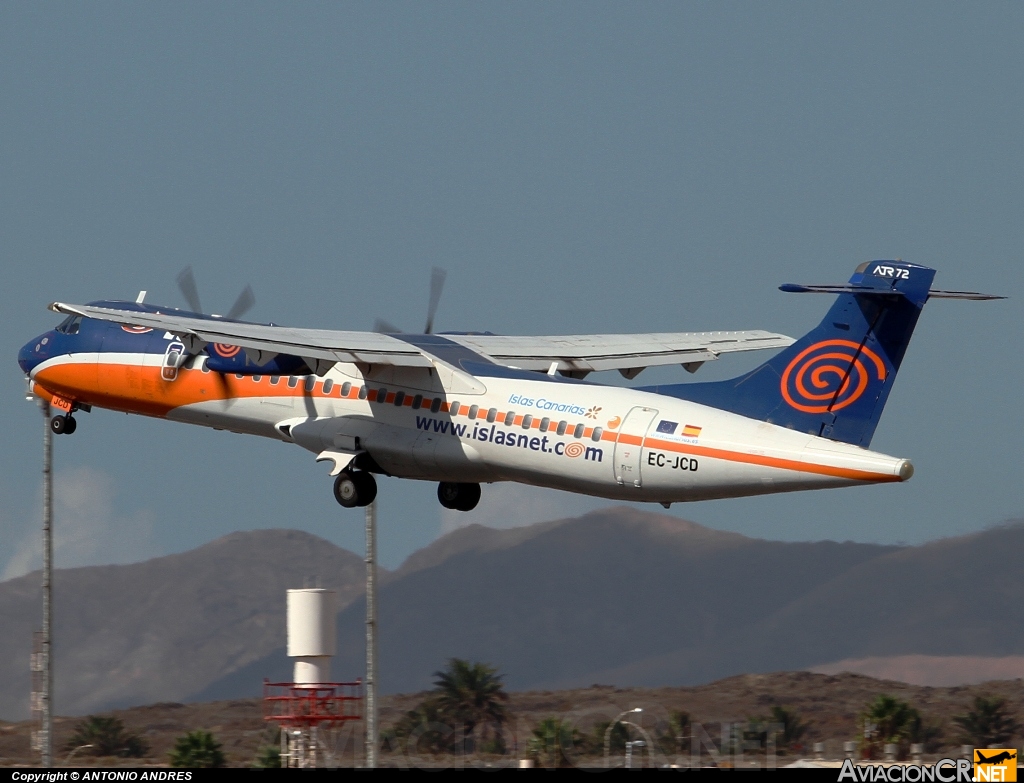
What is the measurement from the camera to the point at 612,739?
56.1 metres

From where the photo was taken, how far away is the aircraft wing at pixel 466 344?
3331 centimetres

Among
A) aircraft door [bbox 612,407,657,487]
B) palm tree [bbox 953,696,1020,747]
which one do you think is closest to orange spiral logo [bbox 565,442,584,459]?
aircraft door [bbox 612,407,657,487]

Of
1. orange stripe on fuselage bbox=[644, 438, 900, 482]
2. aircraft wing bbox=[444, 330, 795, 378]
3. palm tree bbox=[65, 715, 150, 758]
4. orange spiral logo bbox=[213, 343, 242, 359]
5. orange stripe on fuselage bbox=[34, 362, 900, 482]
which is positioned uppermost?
aircraft wing bbox=[444, 330, 795, 378]

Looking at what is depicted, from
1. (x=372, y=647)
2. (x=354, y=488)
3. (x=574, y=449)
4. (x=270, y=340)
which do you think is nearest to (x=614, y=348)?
(x=354, y=488)

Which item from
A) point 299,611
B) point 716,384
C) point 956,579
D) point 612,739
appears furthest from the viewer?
point 956,579

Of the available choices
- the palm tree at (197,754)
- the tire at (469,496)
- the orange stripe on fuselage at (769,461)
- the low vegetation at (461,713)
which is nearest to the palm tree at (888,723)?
the low vegetation at (461,713)

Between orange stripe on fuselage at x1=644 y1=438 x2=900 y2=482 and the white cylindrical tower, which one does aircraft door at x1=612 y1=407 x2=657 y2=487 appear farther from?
the white cylindrical tower

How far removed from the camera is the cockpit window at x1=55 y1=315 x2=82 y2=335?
3903 cm

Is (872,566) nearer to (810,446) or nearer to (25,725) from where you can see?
(25,725)

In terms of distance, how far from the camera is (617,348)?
3922 cm

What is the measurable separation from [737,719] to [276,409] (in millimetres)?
Result: 39771

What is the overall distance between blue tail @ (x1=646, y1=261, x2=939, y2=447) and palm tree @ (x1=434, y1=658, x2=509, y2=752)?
34070 millimetres

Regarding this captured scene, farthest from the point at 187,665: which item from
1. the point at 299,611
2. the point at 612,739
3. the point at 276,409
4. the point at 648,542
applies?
the point at 276,409

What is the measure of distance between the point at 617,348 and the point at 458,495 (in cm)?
548
